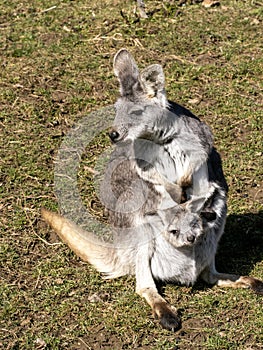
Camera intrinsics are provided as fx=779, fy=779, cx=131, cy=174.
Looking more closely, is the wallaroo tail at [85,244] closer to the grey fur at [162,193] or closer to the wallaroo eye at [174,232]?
the grey fur at [162,193]

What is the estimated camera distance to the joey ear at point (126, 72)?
452cm

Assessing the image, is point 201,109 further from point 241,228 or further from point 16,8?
point 16,8

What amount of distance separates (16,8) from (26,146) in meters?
2.56

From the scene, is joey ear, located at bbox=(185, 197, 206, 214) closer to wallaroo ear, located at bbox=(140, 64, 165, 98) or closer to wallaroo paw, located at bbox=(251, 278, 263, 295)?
wallaroo paw, located at bbox=(251, 278, 263, 295)

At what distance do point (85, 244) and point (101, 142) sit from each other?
64.8 inches

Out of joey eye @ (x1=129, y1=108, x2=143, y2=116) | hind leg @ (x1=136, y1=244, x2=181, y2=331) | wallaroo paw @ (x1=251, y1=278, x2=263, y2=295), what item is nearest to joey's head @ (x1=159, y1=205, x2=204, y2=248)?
hind leg @ (x1=136, y1=244, x2=181, y2=331)

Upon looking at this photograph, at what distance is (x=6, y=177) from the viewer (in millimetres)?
5926

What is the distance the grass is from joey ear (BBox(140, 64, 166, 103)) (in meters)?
1.17

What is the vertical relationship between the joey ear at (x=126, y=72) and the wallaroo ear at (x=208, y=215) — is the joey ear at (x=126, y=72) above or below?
above

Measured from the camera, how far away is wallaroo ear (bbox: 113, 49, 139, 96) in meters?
4.52

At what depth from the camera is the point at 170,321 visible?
4.33 meters

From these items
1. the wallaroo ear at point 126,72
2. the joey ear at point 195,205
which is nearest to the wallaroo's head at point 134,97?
the wallaroo ear at point 126,72

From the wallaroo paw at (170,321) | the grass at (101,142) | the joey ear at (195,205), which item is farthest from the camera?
the joey ear at (195,205)

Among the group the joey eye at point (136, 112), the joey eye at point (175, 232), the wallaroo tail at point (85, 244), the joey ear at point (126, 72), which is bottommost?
the wallaroo tail at point (85, 244)
